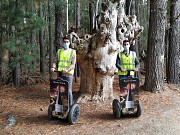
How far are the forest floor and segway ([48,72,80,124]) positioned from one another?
205 millimetres

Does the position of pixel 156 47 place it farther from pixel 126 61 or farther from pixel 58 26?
pixel 58 26

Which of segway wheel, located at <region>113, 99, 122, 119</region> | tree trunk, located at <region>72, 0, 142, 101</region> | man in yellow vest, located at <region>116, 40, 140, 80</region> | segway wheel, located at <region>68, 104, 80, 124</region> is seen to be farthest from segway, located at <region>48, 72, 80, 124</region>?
tree trunk, located at <region>72, 0, 142, 101</region>

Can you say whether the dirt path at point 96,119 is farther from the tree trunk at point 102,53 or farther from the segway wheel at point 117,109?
the tree trunk at point 102,53

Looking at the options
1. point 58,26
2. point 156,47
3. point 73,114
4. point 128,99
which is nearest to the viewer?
point 73,114

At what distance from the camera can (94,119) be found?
21.2 ft

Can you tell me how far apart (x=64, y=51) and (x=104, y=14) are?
92.0 inches

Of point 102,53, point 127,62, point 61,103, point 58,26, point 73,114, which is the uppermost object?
point 58,26

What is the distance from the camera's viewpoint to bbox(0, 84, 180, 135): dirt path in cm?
563

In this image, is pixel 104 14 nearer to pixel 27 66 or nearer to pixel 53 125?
pixel 53 125

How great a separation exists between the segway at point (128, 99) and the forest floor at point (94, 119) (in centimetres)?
20

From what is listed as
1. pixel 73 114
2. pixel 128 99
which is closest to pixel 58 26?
pixel 128 99

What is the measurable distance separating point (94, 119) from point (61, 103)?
3.22 feet

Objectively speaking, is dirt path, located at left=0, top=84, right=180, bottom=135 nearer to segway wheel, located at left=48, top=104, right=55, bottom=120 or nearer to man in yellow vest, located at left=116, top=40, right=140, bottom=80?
segway wheel, located at left=48, top=104, right=55, bottom=120

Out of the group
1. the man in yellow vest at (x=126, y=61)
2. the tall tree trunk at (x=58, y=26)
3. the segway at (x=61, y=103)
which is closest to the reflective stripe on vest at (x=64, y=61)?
the segway at (x=61, y=103)
